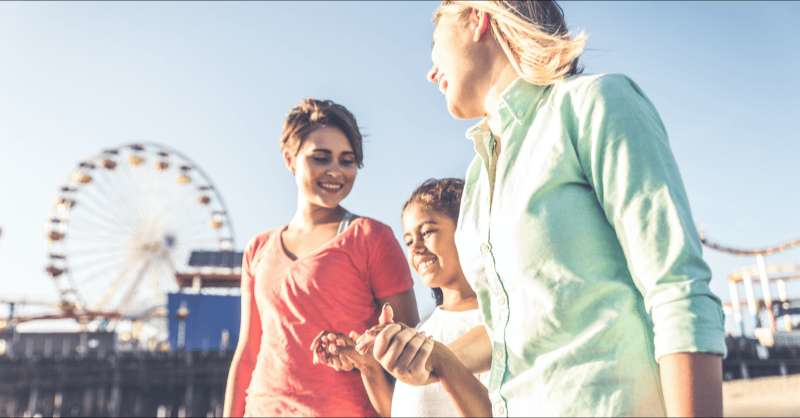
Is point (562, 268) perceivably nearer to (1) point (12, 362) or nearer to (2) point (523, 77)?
(2) point (523, 77)

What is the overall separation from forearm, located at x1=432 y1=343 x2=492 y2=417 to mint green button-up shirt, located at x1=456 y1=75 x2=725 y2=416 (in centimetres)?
26

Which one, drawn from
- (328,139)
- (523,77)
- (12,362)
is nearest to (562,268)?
(523,77)

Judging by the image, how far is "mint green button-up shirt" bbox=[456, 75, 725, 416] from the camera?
81 centimetres

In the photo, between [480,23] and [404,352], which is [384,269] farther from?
[480,23]

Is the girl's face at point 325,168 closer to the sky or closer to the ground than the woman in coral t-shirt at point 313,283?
closer to the sky

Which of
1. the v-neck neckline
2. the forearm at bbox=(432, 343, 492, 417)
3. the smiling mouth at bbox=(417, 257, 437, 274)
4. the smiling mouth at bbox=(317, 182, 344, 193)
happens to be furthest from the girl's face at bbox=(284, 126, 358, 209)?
the forearm at bbox=(432, 343, 492, 417)

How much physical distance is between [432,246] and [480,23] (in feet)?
4.27

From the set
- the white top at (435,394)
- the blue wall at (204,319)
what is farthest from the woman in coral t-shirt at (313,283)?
the blue wall at (204,319)

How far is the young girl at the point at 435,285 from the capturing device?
6.77 ft

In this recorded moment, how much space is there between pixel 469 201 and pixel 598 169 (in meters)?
0.37

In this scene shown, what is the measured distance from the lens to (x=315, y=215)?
2.53 metres

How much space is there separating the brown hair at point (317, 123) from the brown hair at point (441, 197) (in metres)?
0.28

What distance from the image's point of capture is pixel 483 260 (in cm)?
106

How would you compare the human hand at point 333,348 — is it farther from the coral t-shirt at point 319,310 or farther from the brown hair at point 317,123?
the brown hair at point 317,123
